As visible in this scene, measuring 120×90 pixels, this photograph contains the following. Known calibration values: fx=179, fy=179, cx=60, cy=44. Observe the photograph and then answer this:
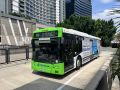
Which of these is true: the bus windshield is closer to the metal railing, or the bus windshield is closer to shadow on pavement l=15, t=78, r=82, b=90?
shadow on pavement l=15, t=78, r=82, b=90

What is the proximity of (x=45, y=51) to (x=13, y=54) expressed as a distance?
818cm

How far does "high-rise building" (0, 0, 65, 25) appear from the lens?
10119 centimetres

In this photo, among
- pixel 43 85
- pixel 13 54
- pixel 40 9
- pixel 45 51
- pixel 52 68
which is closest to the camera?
pixel 43 85

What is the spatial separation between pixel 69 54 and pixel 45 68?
63.5 inches

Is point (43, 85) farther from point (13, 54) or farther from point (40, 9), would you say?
point (40, 9)

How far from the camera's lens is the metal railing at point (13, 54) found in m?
15.1

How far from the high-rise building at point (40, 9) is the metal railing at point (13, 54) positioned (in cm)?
8154

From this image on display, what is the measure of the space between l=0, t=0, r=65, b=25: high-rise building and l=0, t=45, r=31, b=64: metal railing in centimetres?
8154

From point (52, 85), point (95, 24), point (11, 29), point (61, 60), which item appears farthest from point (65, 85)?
point (11, 29)

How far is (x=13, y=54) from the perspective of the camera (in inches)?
671

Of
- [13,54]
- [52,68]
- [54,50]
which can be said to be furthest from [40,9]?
[52,68]

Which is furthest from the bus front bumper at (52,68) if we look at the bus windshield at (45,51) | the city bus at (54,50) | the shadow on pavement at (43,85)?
the shadow on pavement at (43,85)

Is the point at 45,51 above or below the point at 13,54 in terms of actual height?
above

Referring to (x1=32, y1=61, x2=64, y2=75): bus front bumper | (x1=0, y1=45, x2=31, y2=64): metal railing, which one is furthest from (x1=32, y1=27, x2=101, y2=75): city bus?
(x1=0, y1=45, x2=31, y2=64): metal railing
